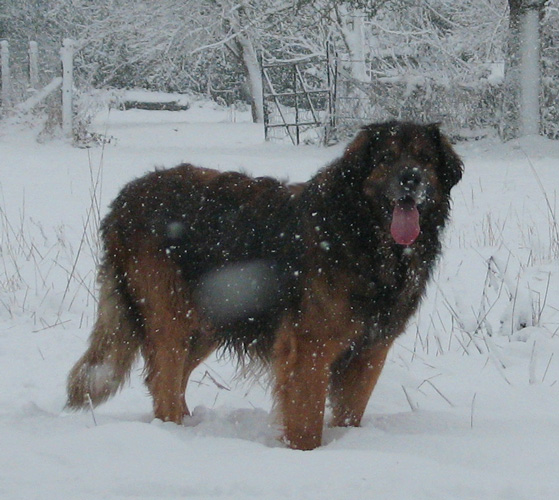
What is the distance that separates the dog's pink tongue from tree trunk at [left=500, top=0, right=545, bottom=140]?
1230cm

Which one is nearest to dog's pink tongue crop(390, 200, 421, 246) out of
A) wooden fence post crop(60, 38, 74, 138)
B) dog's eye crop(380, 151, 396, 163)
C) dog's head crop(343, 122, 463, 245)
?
dog's head crop(343, 122, 463, 245)

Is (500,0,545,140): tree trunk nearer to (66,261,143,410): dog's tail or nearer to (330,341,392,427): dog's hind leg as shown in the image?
(330,341,392,427): dog's hind leg

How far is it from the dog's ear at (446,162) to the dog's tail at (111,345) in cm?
166

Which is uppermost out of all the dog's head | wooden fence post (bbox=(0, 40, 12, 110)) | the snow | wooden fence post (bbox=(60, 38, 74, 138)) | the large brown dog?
wooden fence post (bbox=(0, 40, 12, 110))

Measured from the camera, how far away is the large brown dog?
3.11 meters

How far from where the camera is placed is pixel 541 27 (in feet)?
48.5

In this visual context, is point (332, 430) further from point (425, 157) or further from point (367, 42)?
point (367, 42)

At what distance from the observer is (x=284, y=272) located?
327 cm

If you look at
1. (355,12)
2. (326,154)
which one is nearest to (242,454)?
(326,154)

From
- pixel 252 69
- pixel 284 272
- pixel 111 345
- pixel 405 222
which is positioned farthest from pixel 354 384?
pixel 252 69

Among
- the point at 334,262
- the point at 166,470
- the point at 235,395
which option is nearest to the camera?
the point at 166,470

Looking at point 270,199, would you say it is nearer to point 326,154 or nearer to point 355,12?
point 326,154

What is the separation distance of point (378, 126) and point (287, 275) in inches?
31.3

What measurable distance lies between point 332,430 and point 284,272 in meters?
0.86
